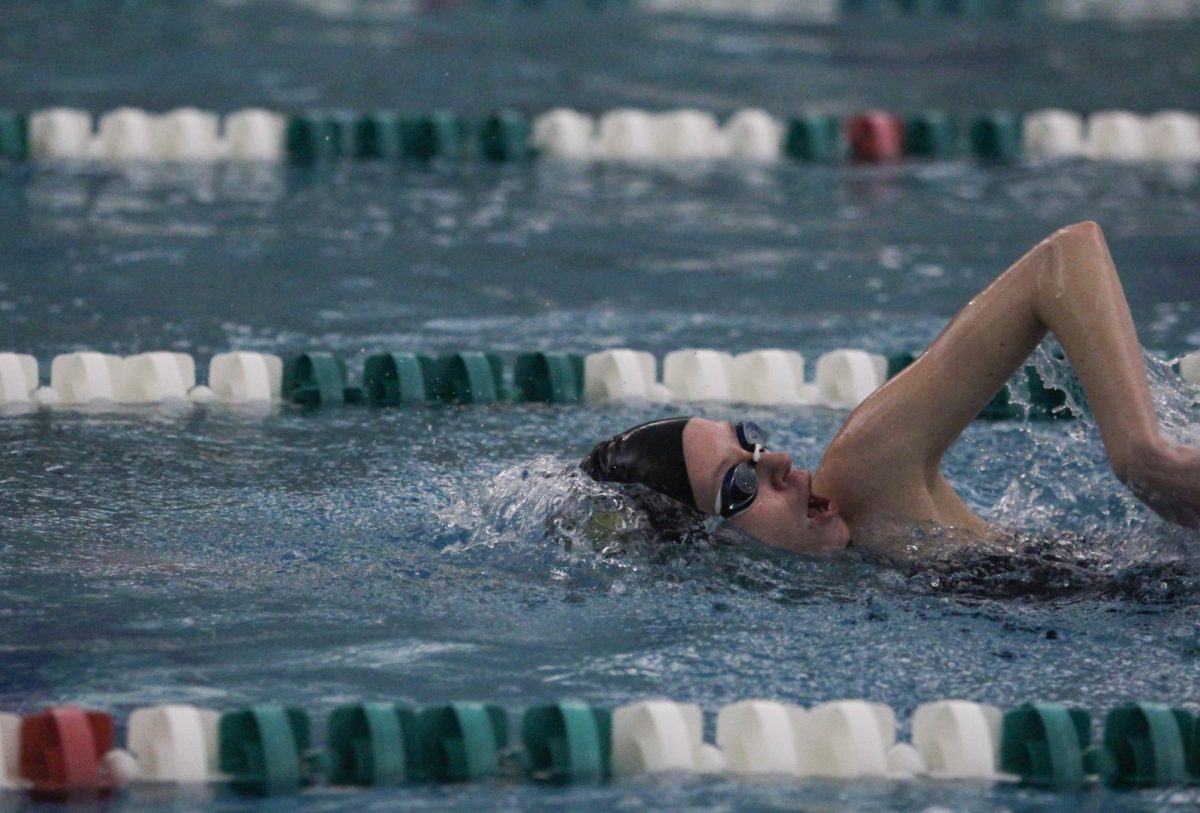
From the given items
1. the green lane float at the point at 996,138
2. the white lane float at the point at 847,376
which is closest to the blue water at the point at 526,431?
the white lane float at the point at 847,376

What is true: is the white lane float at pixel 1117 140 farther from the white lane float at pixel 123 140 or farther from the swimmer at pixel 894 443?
the swimmer at pixel 894 443

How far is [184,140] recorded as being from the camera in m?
7.03

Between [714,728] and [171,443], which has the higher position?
[171,443]

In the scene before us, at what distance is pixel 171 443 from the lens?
4.07 m

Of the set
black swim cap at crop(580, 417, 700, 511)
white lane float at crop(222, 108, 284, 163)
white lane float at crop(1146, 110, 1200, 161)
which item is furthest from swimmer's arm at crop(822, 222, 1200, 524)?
white lane float at crop(1146, 110, 1200, 161)

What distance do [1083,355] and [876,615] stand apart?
20.9 inches

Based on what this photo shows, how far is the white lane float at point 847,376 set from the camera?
4535 mm

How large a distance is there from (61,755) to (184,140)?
4.85m

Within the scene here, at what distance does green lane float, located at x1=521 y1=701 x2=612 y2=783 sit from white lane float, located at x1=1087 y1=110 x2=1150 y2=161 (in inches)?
206

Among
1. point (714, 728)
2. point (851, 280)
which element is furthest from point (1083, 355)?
point (851, 280)

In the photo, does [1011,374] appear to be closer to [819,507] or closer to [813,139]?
[819,507]

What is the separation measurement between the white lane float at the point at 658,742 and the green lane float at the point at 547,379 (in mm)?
1941

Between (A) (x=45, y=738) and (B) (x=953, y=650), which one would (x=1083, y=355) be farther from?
(A) (x=45, y=738)

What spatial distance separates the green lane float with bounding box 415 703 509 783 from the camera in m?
2.55
